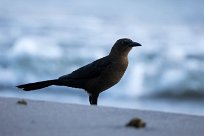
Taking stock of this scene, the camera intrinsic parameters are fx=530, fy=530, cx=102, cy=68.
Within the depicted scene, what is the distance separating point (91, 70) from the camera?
24.7ft

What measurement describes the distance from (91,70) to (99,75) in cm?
22

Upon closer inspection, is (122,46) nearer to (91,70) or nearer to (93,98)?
(91,70)

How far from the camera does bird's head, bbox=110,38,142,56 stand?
295 inches

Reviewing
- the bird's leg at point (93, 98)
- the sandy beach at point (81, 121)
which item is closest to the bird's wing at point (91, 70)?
the bird's leg at point (93, 98)

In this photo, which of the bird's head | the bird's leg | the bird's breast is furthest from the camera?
the bird's head

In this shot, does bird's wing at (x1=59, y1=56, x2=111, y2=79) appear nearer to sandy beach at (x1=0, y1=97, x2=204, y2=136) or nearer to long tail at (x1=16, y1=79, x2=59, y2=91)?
long tail at (x1=16, y1=79, x2=59, y2=91)

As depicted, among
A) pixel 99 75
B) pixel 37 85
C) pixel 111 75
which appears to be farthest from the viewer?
pixel 37 85

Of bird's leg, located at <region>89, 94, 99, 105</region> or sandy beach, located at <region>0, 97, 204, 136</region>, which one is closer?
sandy beach, located at <region>0, 97, 204, 136</region>

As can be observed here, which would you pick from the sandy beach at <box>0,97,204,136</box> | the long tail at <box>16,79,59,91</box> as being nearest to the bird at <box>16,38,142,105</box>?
the long tail at <box>16,79,59,91</box>

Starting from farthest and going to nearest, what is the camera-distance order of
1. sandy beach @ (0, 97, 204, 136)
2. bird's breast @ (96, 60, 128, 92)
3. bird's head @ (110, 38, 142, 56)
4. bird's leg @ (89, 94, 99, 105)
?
bird's head @ (110, 38, 142, 56)
bird's leg @ (89, 94, 99, 105)
bird's breast @ (96, 60, 128, 92)
sandy beach @ (0, 97, 204, 136)

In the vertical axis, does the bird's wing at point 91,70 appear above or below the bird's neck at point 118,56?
below

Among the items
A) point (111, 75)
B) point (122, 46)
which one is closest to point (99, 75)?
point (111, 75)

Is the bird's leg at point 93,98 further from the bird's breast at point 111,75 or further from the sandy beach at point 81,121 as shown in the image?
the sandy beach at point 81,121

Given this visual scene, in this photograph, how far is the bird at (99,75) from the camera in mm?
7242
